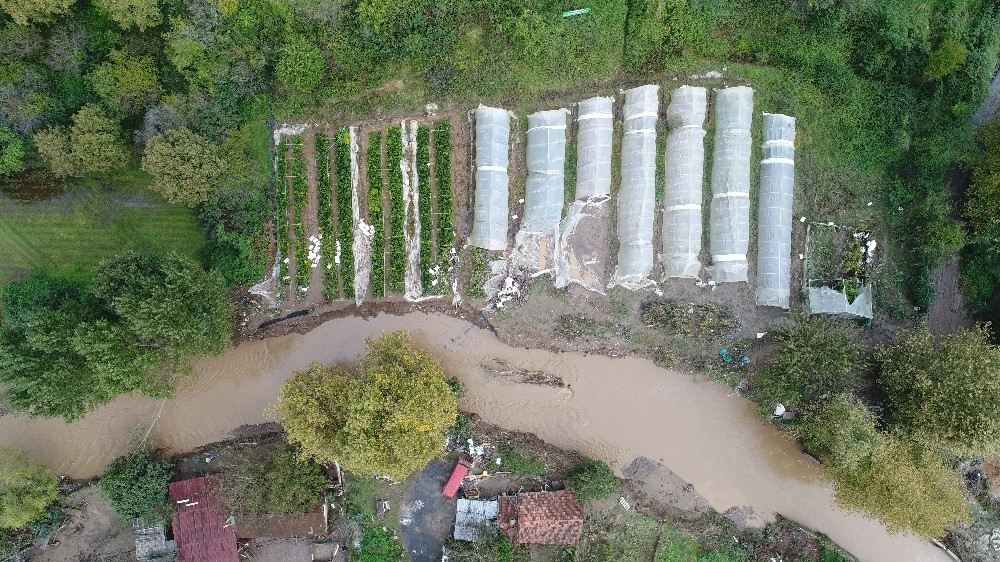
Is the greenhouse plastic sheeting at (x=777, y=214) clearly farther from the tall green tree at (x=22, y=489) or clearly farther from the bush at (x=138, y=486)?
the tall green tree at (x=22, y=489)

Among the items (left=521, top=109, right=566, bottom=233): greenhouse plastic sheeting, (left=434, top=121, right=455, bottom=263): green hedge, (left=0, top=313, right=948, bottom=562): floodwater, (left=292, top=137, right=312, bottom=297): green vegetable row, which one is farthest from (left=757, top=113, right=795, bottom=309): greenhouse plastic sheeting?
(left=292, top=137, right=312, bottom=297): green vegetable row

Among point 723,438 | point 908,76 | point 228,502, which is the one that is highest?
point 908,76

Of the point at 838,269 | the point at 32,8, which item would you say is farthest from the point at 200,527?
the point at 838,269

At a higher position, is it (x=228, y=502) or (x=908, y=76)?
(x=908, y=76)

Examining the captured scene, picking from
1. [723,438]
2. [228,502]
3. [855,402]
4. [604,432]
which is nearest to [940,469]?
[855,402]

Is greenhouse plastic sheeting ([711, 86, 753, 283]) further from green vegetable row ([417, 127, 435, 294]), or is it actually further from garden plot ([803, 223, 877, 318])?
green vegetable row ([417, 127, 435, 294])

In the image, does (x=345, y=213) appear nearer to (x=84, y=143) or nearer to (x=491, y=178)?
(x=491, y=178)

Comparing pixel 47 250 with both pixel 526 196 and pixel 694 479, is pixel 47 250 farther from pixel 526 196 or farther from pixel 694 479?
pixel 694 479
